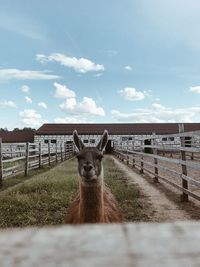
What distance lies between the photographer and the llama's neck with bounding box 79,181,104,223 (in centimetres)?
467

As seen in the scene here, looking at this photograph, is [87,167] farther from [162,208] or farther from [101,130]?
[101,130]

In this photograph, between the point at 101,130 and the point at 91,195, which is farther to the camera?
the point at 101,130

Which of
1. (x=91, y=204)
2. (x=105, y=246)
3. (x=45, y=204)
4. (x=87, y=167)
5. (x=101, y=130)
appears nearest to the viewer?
(x=105, y=246)

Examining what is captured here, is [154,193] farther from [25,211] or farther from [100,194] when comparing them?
[100,194]

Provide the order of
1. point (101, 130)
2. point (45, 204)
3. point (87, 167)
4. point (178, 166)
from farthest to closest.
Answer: point (101, 130) < point (178, 166) < point (45, 204) < point (87, 167)

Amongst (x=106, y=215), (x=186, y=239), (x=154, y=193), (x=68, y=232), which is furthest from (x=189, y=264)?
(x=154, y=193)

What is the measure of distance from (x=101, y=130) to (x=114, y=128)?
2.81m

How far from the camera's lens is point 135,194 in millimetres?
11086

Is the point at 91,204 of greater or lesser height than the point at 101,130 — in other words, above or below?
below

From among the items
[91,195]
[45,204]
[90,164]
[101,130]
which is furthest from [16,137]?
[91,195]

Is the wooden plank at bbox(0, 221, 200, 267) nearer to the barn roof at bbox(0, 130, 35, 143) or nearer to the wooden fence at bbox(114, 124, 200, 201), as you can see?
the wooden fence at bbox(114, 124, 200, 201)

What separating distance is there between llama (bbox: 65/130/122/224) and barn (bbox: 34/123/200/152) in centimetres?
4882

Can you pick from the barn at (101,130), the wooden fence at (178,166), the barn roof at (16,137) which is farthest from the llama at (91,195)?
the barn roof at (16,137)

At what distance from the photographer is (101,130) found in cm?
5953
